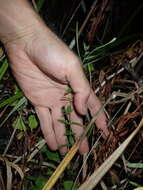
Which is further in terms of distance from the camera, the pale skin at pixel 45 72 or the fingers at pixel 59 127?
the fingers at pixel 59 127

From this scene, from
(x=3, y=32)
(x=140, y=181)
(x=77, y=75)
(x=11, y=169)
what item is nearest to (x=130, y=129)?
(x=140, y=181)

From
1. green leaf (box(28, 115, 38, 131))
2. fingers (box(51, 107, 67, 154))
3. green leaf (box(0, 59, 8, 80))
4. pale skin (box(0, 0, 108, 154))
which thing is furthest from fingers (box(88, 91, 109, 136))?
green leaf (box(0, 59, 8, 80))

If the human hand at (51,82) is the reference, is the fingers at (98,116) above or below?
below

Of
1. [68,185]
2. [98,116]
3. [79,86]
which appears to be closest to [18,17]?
[79,86]

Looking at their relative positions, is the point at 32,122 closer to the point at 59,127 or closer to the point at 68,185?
the point at 59,127

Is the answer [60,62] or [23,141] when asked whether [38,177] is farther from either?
[60,62]

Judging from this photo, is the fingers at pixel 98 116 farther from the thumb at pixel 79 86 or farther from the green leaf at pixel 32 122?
the green leaf at pixel 32 122

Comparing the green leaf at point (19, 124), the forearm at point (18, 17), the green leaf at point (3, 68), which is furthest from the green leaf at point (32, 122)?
the forearm at point (18, 17)

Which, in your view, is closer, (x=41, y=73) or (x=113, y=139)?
(x=113, y=139)
